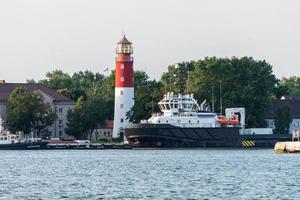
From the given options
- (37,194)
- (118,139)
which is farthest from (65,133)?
(37,194)

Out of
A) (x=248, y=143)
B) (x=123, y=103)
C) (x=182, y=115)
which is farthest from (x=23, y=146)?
(x=248, y=143)

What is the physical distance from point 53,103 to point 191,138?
45.4 metres

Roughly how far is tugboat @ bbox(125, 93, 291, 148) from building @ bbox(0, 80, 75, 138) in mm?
37548

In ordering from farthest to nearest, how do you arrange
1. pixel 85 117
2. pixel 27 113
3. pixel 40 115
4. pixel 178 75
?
pixel 178 75
pixel 85 117
pixel 40 115
pixel 27 113

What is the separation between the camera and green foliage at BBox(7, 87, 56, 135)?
164m

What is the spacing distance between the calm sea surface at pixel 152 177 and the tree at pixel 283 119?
55657 millimetres

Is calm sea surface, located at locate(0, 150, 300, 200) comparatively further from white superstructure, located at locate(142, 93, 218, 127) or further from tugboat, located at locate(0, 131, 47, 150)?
tugboat, located at locate(0, 131, 47, 150)

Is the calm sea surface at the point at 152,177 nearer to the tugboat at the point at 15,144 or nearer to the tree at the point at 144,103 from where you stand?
the tugboat at the point at 15,144

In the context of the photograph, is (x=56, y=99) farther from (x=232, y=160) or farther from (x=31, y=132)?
(x=232, y=160)

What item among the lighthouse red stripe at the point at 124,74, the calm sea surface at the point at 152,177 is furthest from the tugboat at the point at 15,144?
the calm sea surface at the point at 152,177

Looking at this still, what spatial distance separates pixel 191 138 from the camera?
138750mm

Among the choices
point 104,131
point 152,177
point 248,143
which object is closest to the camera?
point 152,177

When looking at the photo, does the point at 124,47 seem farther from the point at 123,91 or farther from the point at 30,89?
the point at 30,89

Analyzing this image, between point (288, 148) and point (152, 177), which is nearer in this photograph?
point (152, 177)
